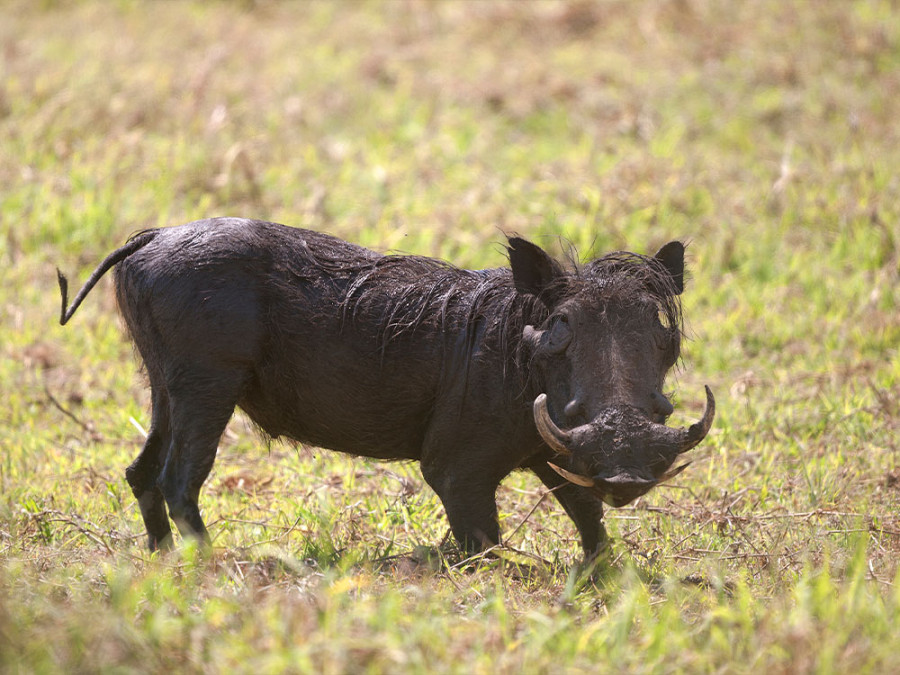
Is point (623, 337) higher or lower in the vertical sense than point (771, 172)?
lower

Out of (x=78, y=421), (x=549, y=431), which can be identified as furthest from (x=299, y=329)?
(x=78, y=421)

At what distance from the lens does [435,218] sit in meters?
8.26

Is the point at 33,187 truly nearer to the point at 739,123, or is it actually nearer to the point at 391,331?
the point at 391,331

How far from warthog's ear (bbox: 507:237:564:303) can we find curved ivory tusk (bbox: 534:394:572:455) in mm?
538

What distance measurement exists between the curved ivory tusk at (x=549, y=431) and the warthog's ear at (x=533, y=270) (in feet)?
1.76

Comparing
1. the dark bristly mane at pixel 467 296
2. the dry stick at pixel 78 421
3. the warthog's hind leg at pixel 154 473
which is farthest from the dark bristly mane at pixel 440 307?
the dry stick at pixel 78 421

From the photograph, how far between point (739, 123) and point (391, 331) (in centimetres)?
643

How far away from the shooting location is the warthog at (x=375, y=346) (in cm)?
404

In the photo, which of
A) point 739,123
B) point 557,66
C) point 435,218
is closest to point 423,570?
point 435,218

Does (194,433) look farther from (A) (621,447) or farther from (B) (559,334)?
(A) (621,447)

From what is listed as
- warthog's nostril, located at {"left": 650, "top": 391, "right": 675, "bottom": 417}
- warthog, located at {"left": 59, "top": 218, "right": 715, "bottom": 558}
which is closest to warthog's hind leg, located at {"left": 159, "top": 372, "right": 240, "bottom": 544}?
warthog, located at {"left": 59, "top": 218, "right": 715, "bottom": 558}

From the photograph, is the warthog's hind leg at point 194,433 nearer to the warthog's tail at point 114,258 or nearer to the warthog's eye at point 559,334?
the warthog's tail at point 114,258

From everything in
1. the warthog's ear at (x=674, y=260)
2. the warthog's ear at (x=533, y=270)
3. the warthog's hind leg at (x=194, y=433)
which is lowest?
the warthog's hind leg at (x=194, y=433)

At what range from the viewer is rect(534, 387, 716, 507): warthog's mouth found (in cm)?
353
